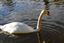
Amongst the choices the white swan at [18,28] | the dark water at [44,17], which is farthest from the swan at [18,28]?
the dark water at [44,17]

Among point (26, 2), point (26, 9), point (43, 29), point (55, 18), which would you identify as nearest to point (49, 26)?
point (43, 29)

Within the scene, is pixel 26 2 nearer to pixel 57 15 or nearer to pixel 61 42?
pixel 57 15

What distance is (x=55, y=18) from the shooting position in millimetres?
12586

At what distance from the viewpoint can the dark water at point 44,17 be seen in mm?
10384

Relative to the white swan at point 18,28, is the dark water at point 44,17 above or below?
below

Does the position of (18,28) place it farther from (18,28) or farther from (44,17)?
(44,17)

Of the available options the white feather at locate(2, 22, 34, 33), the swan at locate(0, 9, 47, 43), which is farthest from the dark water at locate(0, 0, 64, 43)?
the white feather at locate(2, 22, 34, 33)

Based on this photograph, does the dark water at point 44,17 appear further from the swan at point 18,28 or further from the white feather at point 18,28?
the white feather at point 18,28

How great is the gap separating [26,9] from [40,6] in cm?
127

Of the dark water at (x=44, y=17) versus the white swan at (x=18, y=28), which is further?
the white swan at (x=18, y=28)

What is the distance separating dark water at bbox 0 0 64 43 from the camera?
10384mm

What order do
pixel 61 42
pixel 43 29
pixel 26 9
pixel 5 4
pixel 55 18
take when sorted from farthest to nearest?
pixel 5 4 → pixel 26 9 → pixel 55 18 → pixel 43 29 → pixel 61 42

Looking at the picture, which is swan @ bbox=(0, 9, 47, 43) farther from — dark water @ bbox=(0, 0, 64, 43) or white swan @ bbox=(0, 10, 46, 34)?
dark water @ bbox=(0, 0, 64, 43)

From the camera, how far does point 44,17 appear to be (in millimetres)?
12961
